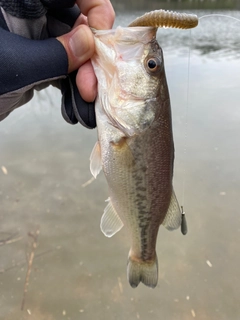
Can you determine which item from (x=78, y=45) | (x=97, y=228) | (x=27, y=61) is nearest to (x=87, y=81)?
(x=78, y=45)

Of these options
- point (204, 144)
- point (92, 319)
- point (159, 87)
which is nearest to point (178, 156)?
point (204, 144)

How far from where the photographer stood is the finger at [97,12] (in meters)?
1.47

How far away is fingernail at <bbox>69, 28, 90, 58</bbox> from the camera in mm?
1355

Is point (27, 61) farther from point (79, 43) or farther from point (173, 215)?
point (173, 215)

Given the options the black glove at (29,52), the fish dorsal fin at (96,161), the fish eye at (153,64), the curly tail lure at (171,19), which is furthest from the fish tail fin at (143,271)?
the curly tail lure at (171,19)

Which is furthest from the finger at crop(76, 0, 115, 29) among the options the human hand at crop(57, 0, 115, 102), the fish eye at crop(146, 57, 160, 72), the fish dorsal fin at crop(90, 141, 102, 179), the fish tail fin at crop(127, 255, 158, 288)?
the fish tail fin at crop(127, 255, 158, 288)

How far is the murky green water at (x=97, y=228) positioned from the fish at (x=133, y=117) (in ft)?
4.20

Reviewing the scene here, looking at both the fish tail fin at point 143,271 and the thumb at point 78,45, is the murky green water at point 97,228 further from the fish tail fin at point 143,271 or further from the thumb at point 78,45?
the thumb at point 78,45

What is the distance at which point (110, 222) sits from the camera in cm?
164

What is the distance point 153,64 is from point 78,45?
33 centimetres

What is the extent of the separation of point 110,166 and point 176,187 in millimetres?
2087

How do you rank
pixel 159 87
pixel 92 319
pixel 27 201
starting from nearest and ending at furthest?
pixel 159 87
pixel 92 319
pixel 27 201

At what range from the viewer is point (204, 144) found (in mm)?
4078

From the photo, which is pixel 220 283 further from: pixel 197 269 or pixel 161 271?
pixel 161 271
